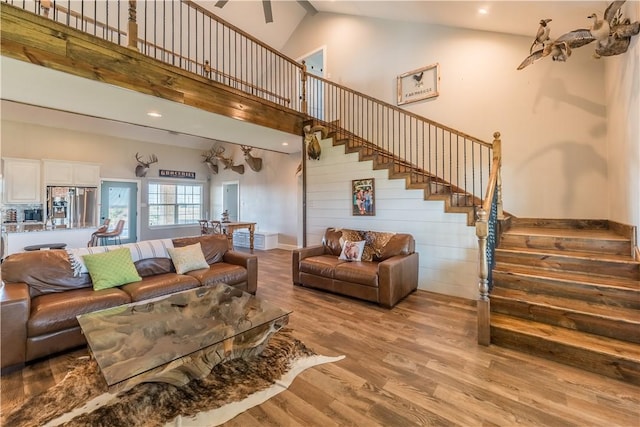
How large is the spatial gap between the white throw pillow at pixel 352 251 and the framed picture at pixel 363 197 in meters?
0.77

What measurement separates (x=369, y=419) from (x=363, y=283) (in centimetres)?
190

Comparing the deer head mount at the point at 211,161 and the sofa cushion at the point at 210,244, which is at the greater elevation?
the deer head mount at the point at 211,161

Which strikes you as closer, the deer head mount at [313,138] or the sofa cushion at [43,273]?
the sofa cushion at [43,273]

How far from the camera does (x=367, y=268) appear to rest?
3.61 m

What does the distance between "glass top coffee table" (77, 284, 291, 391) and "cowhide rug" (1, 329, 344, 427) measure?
0.12 metres

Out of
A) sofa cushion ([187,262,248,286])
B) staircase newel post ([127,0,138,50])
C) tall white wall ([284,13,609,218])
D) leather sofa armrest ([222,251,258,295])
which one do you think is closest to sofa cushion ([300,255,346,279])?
leather sofa armrest ([222,251,258,295])

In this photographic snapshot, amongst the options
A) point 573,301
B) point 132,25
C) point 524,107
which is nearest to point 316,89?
point 132,25

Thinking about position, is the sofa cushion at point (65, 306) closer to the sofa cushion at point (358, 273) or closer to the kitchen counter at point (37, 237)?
the sofa cushion at point (358, 273)

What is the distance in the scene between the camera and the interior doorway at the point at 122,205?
25.1 feet

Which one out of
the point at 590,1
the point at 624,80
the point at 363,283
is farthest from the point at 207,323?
the point at 590,1

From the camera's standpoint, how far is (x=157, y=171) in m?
8.70

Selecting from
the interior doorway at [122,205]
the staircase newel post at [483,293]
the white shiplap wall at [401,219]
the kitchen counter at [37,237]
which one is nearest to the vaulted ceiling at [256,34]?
the white shiplap wall at [401,219]

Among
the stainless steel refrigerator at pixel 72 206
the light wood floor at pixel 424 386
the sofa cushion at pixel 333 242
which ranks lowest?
the light wood floor at pixel 424 386

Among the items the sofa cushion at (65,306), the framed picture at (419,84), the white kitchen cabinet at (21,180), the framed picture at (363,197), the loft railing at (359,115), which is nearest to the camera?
the sofa cushion at (65,306)
